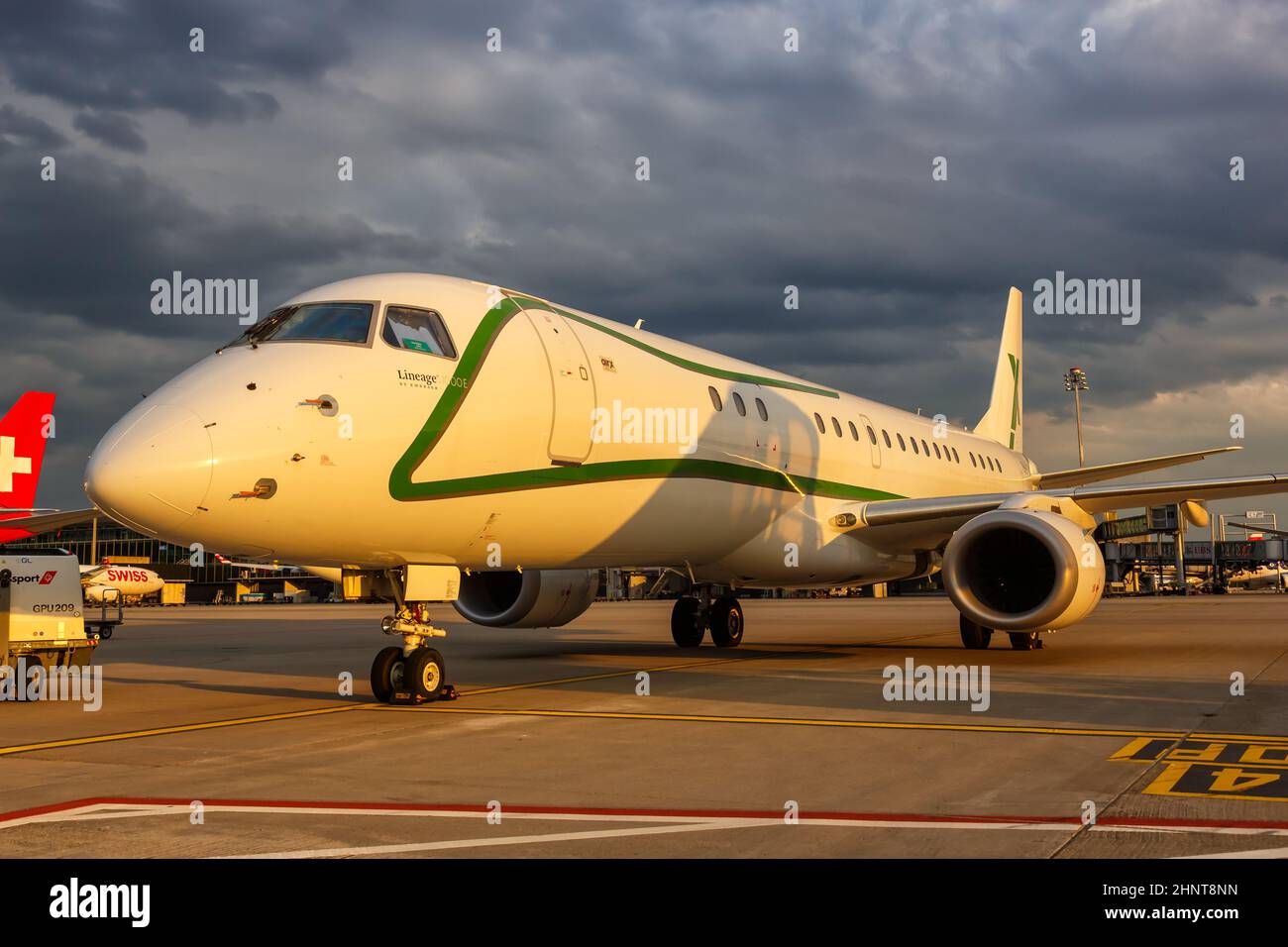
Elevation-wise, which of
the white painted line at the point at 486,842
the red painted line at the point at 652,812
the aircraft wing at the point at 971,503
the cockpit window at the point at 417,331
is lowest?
the red painted line at the point at 652,812

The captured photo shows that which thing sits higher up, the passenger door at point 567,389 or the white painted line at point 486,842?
the passenger door at point 567,389

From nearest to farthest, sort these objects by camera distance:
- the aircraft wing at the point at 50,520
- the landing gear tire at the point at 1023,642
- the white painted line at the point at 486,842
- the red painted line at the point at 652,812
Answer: the white painted line at the point at 486,842, the red painted line at the point at 652,812, the landing gear tire at the point at 1023,642, the aircraft wing at the point at 50,520

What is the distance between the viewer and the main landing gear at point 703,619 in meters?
17.8

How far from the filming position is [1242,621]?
2583 centimetres

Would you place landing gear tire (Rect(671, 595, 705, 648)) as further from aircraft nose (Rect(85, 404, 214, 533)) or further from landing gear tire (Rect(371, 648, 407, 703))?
aircraft nose (Rect(85, 404, 214, 533))

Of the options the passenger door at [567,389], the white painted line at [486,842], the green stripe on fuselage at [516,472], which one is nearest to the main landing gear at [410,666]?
the green stripe on fuselage at [516,472]

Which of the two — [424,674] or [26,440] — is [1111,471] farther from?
[26,440]

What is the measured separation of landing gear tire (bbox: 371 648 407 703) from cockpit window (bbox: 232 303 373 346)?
3.07 meters

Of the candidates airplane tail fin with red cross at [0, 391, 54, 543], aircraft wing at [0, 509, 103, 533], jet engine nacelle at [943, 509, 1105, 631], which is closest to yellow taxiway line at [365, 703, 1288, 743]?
jet engine nacelle at [943, 509, 1105, 631]

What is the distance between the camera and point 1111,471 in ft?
65.0

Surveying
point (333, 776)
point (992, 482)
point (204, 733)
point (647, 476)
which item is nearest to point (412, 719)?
point (204, 733)

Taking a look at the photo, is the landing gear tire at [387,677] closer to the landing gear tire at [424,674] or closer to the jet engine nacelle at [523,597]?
the landing gear tire at [424,674]

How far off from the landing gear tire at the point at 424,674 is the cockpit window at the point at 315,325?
10.1ft
